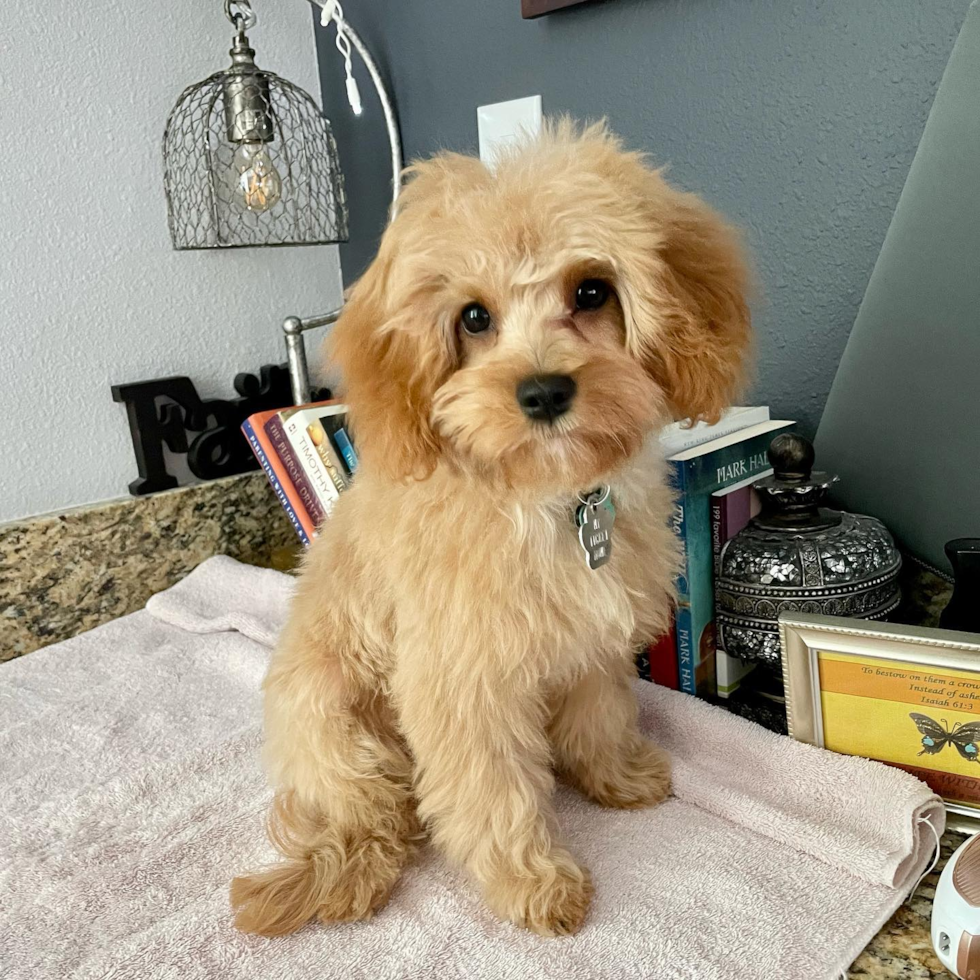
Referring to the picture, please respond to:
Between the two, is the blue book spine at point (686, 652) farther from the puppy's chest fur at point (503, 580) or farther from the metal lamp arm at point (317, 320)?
the metal lamp arm at point (317, 320)

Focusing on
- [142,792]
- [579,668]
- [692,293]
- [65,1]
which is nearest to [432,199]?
[692,293]

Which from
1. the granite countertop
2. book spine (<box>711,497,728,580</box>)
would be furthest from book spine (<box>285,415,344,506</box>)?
book spine (<box>711,497,728,580</box>)

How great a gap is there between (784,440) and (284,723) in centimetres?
75

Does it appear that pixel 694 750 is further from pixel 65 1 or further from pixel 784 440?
pixel 65 1

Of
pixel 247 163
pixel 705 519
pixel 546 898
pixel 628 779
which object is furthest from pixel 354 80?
pixel 546 898

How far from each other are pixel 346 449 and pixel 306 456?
77 mm

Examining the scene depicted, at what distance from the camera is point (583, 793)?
1.12 metres

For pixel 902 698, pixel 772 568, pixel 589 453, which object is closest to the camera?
pixel 589 453

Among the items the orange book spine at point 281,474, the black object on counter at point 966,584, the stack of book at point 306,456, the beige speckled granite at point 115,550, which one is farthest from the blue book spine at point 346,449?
the black object on counter at point 966,584

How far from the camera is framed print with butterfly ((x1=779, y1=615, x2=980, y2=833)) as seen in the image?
935mm

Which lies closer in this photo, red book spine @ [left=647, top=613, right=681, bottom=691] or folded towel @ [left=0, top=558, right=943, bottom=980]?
folded towel @ [left=0, top=558, right=943, bottom=980]

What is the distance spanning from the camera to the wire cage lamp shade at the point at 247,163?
1.49 m

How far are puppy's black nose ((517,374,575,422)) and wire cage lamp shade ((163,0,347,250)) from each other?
978mm

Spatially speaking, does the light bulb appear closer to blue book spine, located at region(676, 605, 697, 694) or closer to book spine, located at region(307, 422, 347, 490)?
book spine, located at region(307, 422, 347, 490)
